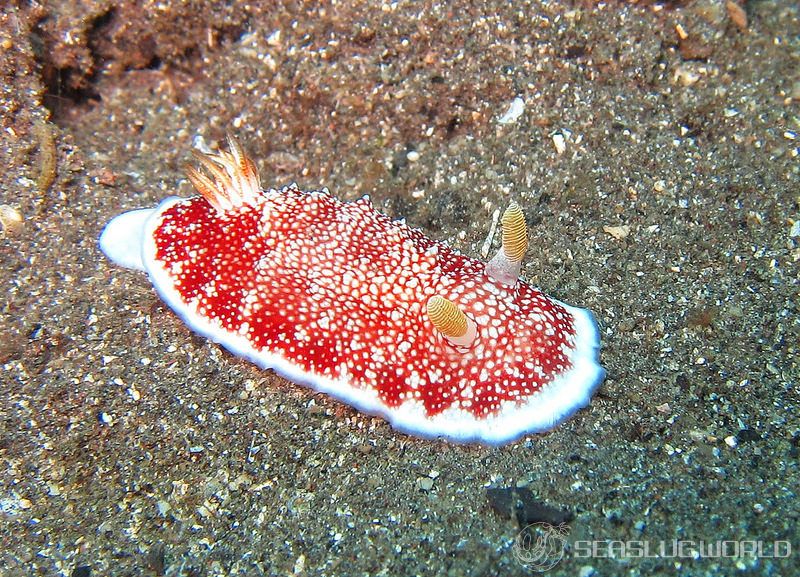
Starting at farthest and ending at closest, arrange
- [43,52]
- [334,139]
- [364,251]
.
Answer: [334,139]
[43,52]
[364,251]

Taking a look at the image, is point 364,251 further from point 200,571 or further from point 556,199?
point 200,571

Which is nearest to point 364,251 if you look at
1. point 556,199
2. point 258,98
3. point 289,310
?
point 289,310

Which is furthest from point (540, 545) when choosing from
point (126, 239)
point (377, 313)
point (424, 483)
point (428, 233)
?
point (126, 239)

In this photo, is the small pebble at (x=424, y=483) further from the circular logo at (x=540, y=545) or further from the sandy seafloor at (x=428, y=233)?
the circular logo at (x=540, y=545)

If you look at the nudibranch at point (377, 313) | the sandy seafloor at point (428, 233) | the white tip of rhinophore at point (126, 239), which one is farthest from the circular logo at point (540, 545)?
the white tip of rhinophore at point (126, 239)

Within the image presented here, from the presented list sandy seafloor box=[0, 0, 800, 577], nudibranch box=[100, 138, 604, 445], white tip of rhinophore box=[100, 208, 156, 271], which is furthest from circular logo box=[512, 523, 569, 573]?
white tip of rhinophore box=[100, 208, 156, 271]
